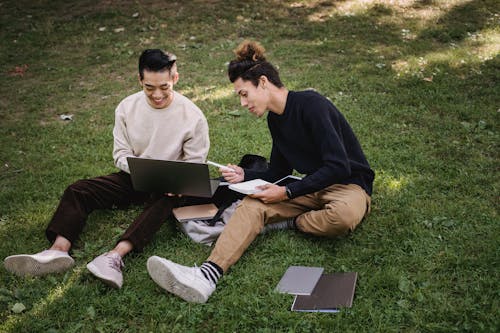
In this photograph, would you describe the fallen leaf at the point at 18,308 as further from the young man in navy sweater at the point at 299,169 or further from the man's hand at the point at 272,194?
the man's hand at the point at 272,194

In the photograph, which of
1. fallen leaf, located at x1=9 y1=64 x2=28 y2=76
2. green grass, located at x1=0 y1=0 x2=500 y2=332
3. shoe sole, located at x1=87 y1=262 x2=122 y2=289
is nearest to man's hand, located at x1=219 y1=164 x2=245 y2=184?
green grass, located at x1=0 y1=0 x2=500 y2=332

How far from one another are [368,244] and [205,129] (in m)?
1.59

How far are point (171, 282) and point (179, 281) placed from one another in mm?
69

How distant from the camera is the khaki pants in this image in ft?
10.4

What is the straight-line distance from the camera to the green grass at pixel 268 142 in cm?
287

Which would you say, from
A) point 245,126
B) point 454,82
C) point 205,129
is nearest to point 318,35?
point 454,82

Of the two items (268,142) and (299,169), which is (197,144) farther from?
(268,142)

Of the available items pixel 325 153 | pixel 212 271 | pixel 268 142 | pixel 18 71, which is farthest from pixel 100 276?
pixel 18 71

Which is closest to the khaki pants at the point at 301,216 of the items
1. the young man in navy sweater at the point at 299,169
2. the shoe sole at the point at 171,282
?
the young man in navy sweater at the point at 299,169

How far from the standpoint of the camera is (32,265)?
3182 millimetres

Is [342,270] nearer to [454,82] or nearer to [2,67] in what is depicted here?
[454,82]

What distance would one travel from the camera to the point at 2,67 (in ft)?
27.2

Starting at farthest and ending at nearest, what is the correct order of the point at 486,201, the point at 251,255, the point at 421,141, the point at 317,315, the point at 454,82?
the point at 454,82 < the point at 421,141 < the point at 486,201 < the point at 251,255 < the point at 317,315

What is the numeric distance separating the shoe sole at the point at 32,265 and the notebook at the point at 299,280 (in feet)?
4.95
